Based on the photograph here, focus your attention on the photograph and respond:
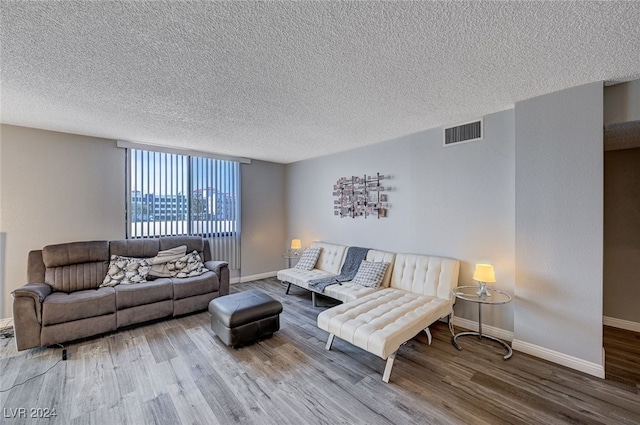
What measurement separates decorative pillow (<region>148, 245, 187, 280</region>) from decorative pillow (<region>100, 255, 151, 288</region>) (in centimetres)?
8

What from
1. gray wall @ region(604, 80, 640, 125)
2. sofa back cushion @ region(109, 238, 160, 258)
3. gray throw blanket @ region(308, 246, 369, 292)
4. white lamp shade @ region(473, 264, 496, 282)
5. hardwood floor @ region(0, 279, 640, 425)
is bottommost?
hardwood floor @ region(0, 279, 640, 425)

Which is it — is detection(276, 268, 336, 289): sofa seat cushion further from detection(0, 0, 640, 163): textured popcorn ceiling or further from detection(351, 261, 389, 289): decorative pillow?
detection(0, 0, 640, 163): textured popcorn ceiling

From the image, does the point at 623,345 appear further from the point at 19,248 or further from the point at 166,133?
the point at 19,248

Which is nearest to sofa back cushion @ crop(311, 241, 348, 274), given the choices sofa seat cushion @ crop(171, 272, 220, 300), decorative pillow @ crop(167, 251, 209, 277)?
sofa seat cushion @ crop(171, 272, 220, 300)

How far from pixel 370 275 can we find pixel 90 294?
358cm

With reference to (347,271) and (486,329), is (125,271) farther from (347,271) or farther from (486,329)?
(486,329)

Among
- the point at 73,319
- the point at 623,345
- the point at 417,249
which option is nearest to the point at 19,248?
the point at 73,319

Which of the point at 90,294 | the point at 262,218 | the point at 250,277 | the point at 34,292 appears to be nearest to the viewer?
the point at 34,292

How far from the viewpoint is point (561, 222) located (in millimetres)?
2414

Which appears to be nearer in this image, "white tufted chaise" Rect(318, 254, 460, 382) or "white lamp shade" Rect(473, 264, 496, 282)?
"white tufted chaise" Rect(318, 254, 460, 382)

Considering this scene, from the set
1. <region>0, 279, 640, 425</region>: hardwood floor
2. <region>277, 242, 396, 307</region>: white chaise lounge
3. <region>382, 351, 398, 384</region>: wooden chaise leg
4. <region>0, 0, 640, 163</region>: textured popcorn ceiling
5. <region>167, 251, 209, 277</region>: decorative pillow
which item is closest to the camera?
<region>0, 0, 640, 163</region>: textured popcorn ceiling

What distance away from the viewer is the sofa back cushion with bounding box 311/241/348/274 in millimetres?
4410

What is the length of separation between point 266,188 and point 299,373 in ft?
13.5

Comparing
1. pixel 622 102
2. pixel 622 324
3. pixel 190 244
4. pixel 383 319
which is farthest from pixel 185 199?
pixel 622 324
